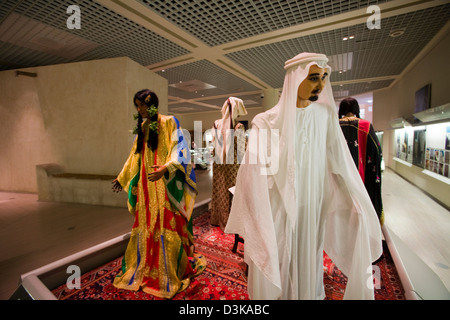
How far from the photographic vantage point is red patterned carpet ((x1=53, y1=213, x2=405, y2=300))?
5.32ft

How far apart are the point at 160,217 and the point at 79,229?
82.6 inches

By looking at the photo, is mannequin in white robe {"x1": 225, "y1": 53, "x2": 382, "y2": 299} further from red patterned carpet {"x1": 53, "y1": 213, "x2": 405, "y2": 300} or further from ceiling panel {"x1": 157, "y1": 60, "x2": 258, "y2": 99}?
ceiling panel {"x1": 157, "y1": 60, "x2": 258, "y2": 99}

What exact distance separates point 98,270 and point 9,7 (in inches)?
140

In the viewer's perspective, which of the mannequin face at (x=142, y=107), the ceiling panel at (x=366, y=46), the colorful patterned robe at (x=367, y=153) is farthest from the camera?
the ceiling panel at (x=366, y=46)

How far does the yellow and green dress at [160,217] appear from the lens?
67.2 inches

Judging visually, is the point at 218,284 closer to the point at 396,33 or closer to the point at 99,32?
the point at 99,32

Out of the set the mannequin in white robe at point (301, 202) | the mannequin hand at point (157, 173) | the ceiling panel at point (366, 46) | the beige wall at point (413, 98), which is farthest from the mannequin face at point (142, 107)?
the beige wall at point (413, 98)

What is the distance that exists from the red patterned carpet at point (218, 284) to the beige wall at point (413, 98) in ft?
10.7

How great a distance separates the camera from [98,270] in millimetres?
1964

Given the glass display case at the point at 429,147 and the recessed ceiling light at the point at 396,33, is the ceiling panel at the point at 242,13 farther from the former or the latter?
the glass display case at the point at 429,147

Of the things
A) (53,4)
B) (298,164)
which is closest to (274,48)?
(53,4)

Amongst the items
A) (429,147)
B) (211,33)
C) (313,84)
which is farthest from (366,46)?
(313,84)

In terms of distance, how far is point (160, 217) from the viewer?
1.75m

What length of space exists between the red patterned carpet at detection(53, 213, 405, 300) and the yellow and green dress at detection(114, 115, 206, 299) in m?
0.08
